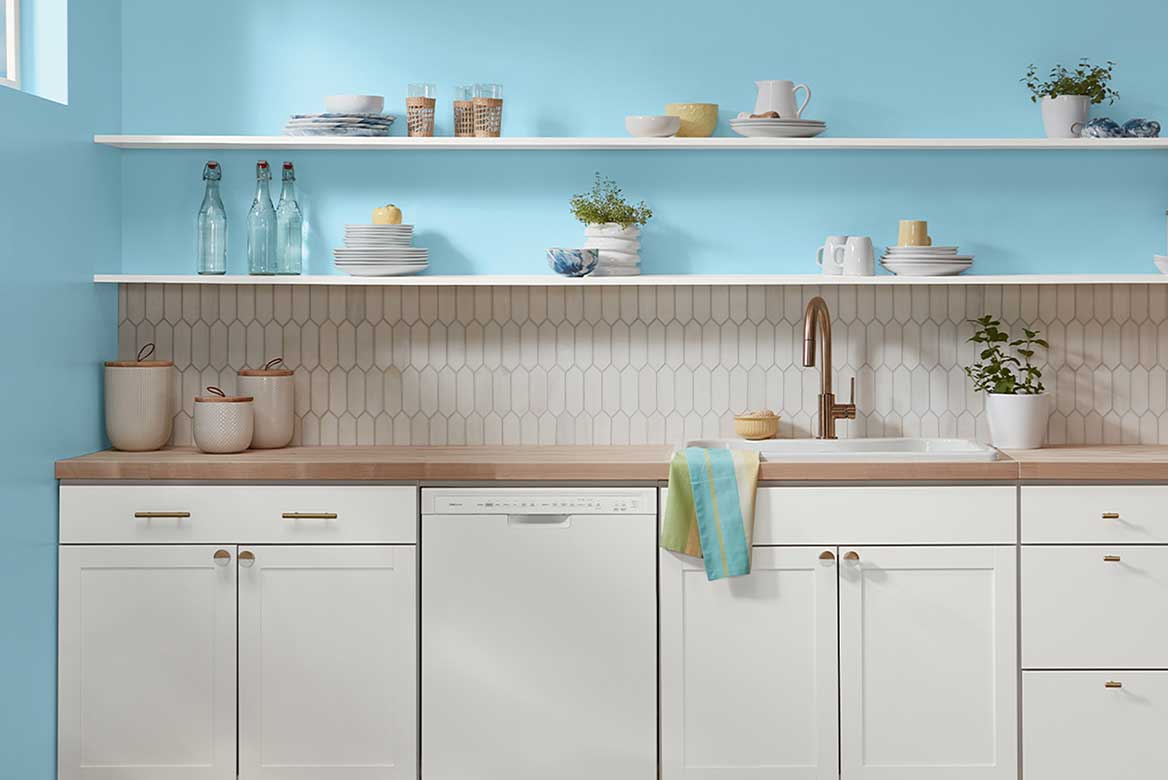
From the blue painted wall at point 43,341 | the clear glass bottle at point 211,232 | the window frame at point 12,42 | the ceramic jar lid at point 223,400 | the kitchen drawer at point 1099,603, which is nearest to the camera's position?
the blue painted wall at point 43,341

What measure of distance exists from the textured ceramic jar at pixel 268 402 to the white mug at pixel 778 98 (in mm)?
1544

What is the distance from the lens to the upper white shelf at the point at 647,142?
3199 mm

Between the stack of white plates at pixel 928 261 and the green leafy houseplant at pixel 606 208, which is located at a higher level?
the green leafy houseplant at pixel 606 208

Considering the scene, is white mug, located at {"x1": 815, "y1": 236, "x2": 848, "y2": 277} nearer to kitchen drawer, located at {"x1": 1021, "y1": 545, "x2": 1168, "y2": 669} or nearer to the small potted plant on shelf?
the small potted plant on shelf

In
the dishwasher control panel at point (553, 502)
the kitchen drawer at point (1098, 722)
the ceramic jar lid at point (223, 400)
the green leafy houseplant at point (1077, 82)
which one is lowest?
the kitchen drawer at point (1098, 722)

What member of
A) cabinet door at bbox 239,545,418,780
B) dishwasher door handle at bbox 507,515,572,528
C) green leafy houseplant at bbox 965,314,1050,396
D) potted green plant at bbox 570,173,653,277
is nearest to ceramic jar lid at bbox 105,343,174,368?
cabinet door at bbox 239,545,418,780

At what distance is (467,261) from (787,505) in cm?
121

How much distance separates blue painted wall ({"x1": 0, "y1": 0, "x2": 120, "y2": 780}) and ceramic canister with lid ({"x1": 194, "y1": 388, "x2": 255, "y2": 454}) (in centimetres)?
32

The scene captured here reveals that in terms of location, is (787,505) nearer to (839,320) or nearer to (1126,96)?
(839,320)

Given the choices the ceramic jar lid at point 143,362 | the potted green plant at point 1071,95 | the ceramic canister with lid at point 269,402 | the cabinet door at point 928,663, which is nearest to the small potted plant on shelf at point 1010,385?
A: the cabinet door at point 928,663

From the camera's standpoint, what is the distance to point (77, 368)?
123 inches

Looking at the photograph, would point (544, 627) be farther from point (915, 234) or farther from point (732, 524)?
point (915, 234)

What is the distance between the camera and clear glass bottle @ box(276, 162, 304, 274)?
3350 mm

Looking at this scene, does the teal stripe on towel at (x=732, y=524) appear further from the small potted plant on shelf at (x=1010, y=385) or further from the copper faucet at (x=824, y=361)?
the small potted plant on shelf at (x=1010, y=385)
